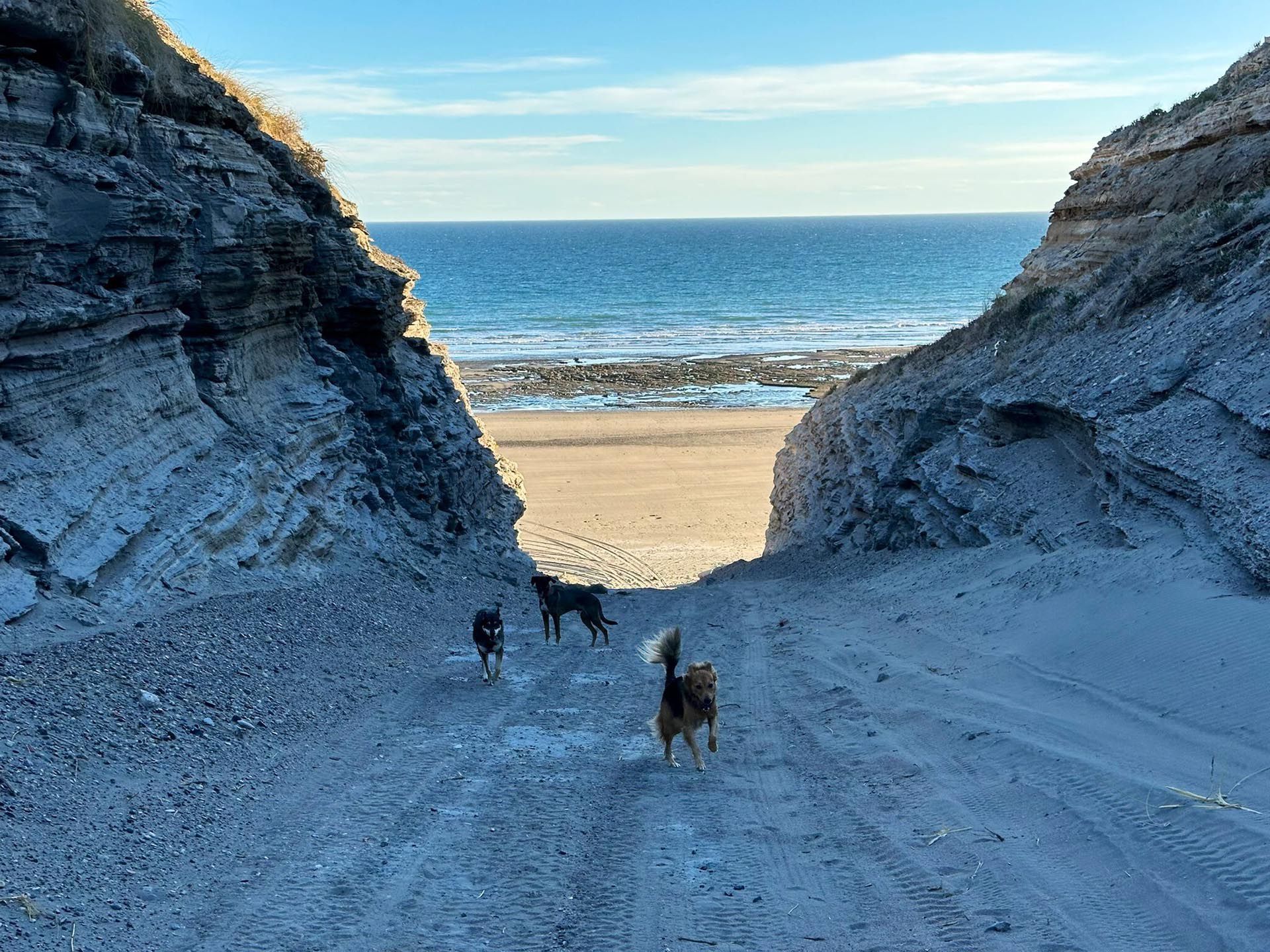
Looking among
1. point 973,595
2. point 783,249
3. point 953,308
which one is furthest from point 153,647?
point 783,249

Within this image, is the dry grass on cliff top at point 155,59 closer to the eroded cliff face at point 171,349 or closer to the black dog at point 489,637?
the eroded cliff face at point 171,349

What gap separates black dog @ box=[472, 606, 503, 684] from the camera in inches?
465

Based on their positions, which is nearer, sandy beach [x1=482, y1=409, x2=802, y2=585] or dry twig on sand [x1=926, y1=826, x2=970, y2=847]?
dry twig on sand [x1=926, y1=826, x2=970, y2=847]

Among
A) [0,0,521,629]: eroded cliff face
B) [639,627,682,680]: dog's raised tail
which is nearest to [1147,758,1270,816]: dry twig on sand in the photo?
[639,627,682,680]: dog's raised tail

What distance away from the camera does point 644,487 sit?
3216cm

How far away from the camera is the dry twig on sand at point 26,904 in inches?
220

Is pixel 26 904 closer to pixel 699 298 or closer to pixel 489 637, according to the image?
pixel 489 637

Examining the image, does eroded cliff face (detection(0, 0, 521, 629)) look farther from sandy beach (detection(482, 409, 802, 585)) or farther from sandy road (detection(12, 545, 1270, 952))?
sandy beach (detection(482, 409, 802, 585))

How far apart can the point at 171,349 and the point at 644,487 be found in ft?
64.6

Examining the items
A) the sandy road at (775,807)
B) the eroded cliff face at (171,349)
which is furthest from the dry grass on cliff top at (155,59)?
the sandy road at (775,807)

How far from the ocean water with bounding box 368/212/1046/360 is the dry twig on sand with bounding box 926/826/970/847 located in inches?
1084

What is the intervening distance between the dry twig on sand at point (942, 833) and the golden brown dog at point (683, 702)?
6.91 feet

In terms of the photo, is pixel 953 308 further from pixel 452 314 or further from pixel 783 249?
pixel 783 249

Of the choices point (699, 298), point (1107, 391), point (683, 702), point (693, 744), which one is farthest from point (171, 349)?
point (699, 298)
